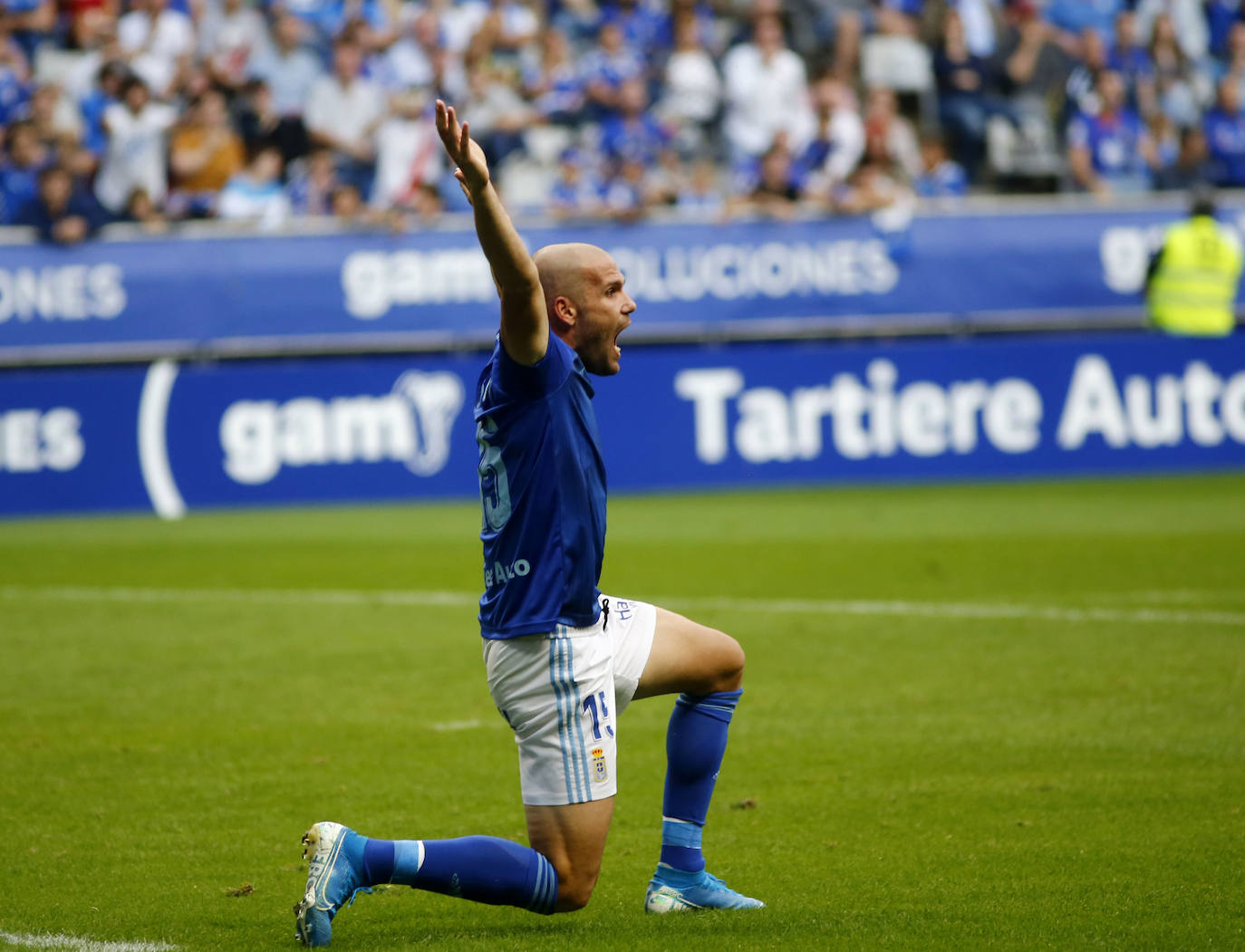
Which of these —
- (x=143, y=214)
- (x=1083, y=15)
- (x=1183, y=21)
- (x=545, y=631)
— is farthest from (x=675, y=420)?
(x=545, y=631)

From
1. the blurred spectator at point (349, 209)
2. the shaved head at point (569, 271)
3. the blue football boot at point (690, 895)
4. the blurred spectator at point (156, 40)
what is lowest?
the blue football boot at point (690, 895)

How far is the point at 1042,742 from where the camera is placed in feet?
20.6

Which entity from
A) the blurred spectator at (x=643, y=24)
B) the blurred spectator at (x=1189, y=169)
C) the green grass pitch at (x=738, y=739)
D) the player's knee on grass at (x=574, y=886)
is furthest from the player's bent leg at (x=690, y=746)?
the blurred spectator at (x=1189, y=169)

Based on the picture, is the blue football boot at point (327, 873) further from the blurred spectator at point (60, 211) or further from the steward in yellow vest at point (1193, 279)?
the steward in yellow vest at point (1193, 279)

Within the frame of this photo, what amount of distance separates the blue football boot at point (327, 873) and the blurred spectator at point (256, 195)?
13.9 m

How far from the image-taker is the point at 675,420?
15273 mm

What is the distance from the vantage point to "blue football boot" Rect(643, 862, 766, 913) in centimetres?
434

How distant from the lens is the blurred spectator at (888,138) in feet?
61.7

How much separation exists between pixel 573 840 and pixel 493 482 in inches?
34.7

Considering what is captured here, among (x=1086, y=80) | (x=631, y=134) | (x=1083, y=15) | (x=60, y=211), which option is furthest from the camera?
(x=1083, y=15)

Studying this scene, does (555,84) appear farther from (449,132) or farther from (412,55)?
(449,132)

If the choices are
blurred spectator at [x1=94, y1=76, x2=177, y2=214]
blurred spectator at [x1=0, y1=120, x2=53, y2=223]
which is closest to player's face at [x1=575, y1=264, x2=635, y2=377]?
blurred spectator at [x1=0, y1=120, x2=53, y2=223]

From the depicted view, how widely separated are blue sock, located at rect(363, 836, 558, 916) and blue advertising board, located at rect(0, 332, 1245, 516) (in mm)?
10910

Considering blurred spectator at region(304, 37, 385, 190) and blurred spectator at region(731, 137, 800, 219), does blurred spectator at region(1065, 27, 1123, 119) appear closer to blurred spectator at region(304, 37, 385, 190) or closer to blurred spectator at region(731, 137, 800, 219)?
blurred spectator at region(731, 137, 800, 219)
